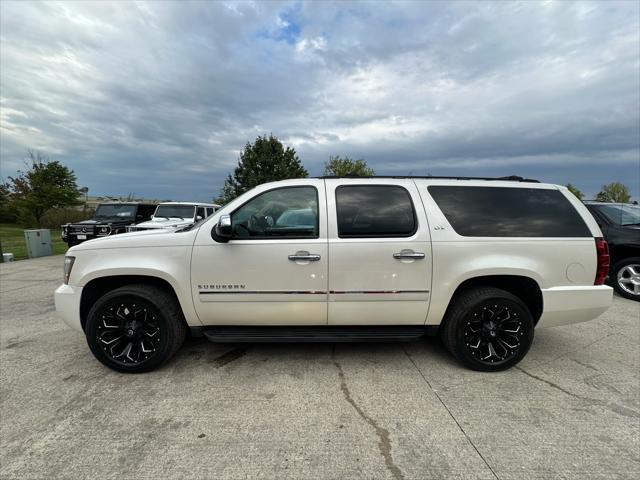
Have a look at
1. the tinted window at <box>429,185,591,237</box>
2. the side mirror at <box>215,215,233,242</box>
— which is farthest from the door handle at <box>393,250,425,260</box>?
the side mirror at <box>215,215,233,242</box>

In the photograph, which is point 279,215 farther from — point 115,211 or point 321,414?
point 115,211

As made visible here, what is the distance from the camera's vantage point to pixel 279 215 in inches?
120

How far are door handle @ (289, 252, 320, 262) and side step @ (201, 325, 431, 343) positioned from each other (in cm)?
70

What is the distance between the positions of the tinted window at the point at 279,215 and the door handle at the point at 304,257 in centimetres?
17

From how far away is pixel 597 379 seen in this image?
2939 mm

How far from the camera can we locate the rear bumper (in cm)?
294

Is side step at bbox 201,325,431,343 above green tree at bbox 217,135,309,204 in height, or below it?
below

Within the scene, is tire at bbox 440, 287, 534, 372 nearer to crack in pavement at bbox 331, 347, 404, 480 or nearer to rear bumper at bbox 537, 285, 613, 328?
rear bumper at bbox 537, 285, 613, 328

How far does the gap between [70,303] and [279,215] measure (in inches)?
85.6

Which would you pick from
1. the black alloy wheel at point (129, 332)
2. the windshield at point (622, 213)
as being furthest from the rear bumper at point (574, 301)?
the windshield at point (622, 213)

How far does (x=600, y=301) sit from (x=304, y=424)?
9.77 feet

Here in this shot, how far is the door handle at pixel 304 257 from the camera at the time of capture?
2.82m

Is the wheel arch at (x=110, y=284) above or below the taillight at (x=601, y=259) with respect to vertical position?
below

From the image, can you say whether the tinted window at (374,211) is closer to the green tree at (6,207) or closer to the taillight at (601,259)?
the taillight at (601,259)
